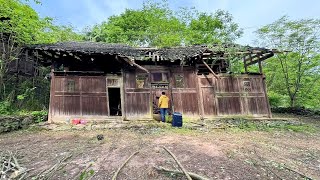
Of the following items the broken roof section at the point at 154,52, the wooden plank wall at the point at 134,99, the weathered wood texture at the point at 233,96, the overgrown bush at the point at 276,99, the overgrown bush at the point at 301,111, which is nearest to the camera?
the broken roof section at the point at 154,52

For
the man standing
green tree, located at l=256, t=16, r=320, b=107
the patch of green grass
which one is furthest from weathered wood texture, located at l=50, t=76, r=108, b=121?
green tree, located at l=256, t=16, r=320, b=107

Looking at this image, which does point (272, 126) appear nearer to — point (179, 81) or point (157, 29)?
point (179, 81)

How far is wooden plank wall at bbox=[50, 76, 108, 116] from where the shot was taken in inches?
434

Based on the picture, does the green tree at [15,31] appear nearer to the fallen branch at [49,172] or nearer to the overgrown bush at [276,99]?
the fallen branch at [49,172]

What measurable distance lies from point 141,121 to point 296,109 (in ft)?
40.5

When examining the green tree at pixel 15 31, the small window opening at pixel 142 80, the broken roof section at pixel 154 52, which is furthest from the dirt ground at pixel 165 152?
the green tree at pixel 15 31

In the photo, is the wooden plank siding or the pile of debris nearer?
the pile of debris

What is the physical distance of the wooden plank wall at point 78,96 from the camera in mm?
11016

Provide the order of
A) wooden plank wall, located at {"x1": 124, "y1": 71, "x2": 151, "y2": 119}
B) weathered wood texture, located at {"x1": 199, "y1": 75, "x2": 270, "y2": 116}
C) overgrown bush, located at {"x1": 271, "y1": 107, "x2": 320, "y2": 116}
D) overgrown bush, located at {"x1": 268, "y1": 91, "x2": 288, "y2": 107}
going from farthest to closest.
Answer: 1. overgrown bush, located at {"x1": 268, "y1": 91, "x2": 288, "y2": 107}
2. overgrown bush, located at {"x1": 271, "y1": 107, "x2": 320, "y2": 116}
3. weathered wood texture, located at {"x1": 199, "y1": 75, "x2": 270, "y2": 116}
4. wooden plank wall, located at {"x1": 124, "y1": 71, "x2": 151, "y2": 119}

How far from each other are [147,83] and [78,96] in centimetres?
350

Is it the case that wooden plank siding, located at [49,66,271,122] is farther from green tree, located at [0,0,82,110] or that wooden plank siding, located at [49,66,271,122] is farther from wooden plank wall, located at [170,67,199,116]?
green tree, located at [0,0,82,110]

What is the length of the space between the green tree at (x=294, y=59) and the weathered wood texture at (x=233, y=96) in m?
5.97

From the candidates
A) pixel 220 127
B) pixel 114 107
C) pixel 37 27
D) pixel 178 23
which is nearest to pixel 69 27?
pixel 178 23

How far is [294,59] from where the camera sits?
1739 centimetres
